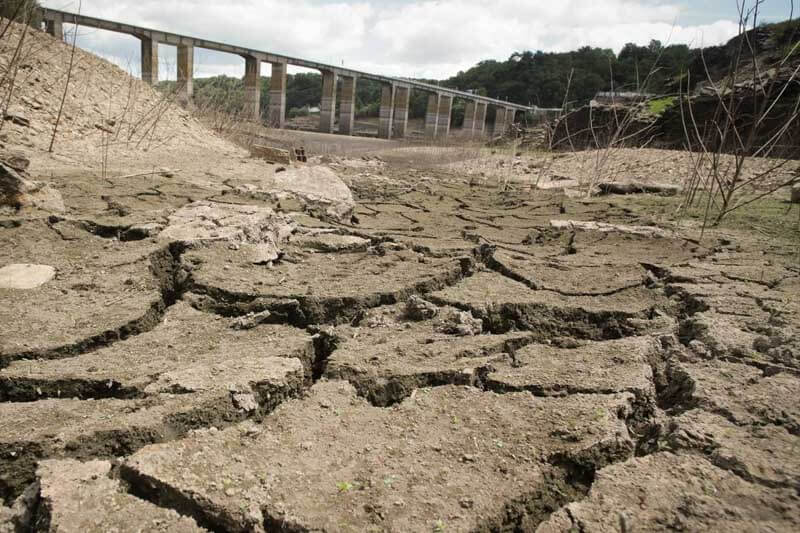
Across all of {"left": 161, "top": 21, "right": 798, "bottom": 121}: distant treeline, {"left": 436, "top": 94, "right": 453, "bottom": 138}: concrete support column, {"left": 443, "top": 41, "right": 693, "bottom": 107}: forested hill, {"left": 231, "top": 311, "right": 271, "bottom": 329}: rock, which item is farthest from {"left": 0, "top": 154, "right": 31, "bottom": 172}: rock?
A: {"left": 436, "top": 94, "right": 453, "bottom": 138}: concrete support column

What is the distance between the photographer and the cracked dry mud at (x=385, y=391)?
100 centimetres

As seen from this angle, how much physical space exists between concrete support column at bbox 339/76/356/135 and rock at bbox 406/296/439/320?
29.4m

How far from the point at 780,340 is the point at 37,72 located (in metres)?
8.74

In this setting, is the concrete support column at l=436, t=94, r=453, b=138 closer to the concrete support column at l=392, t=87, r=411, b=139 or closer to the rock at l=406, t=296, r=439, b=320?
the concrete support column at l=392, t=87, r=411, b=139

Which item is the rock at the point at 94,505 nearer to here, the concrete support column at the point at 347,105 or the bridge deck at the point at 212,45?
the bridge deck at the point at 212,45

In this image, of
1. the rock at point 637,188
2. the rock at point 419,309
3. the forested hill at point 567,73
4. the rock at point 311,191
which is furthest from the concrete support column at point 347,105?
the rock at point 419,309

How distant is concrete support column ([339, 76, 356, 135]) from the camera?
29.7 metres

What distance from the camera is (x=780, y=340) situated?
1.67 meters

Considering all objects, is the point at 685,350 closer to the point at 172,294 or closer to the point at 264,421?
the point at 264,421

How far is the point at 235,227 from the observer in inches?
108

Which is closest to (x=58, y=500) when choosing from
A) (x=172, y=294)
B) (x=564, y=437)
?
(x=564, y=437)

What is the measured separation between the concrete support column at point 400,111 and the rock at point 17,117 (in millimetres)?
29808

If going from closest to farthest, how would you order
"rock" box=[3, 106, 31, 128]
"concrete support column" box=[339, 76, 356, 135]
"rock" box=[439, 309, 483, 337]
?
"rock" box=[439, 309, 483, 337], "rock" box=[3, 106, 31, 128], "concrete support column" box=[339, 76, 356, 135]

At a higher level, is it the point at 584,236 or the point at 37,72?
the point at 37,72
